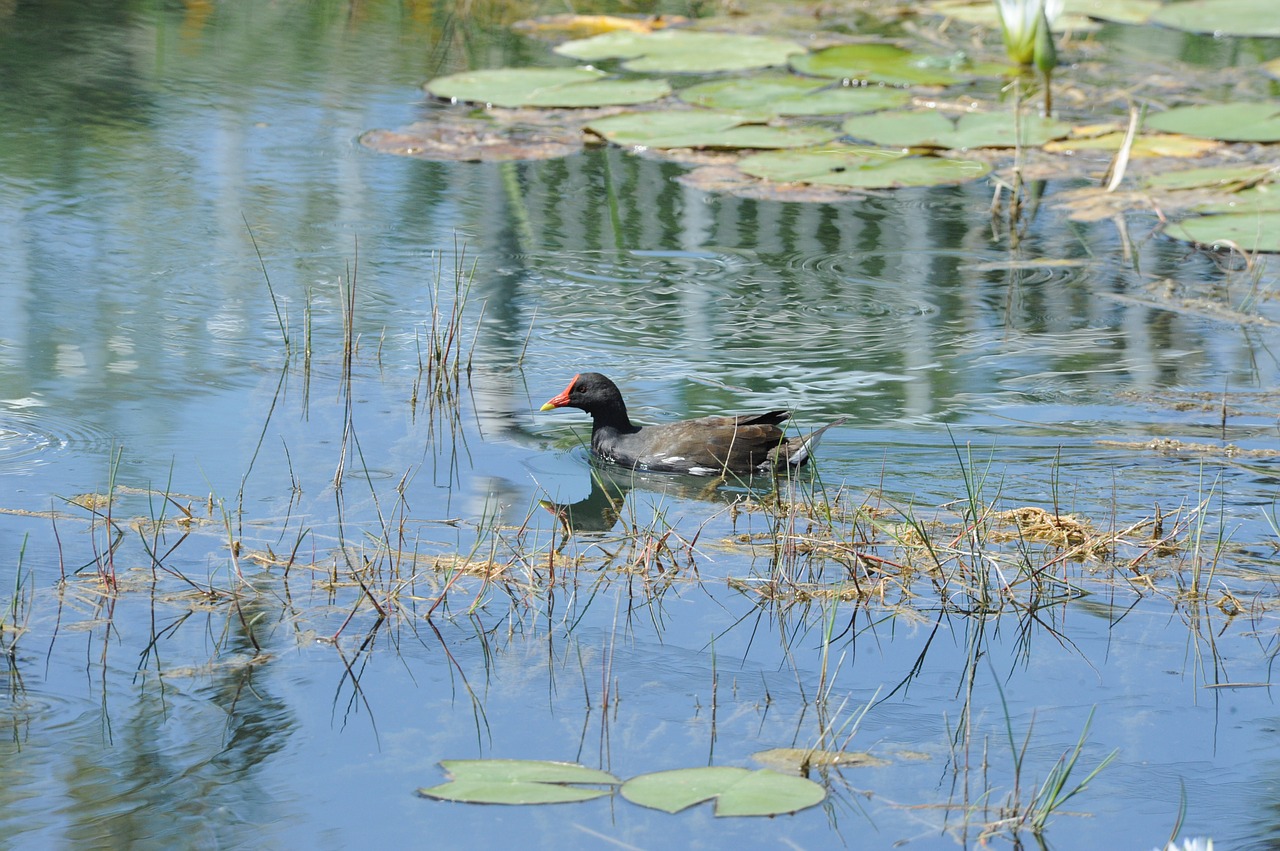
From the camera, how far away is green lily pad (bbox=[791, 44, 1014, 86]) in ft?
42.4

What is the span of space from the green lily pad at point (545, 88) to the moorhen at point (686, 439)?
18.2ft

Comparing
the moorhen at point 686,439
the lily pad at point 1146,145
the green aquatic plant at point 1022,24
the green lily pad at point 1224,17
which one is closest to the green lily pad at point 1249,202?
the lily pad at point 1146,145

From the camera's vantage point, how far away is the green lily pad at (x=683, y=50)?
43.1 feet

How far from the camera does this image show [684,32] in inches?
565

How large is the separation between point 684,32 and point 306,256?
6.31m

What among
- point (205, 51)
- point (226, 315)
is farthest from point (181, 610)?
point (205, 51)

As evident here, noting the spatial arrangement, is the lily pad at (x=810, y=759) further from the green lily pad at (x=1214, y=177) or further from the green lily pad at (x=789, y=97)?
the green lily pad at (x=789, y=97)

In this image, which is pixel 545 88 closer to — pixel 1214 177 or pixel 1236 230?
pixel 1214 177

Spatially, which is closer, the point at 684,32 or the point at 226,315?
the point at 226,315

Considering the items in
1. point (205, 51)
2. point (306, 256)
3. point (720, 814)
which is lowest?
point (720, 814)

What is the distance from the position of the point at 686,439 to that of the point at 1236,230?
4.38 m

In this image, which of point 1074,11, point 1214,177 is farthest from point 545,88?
point 1074,11

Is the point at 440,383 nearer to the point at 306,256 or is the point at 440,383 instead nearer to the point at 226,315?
the point at 226,315

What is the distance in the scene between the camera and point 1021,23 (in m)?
13.4
